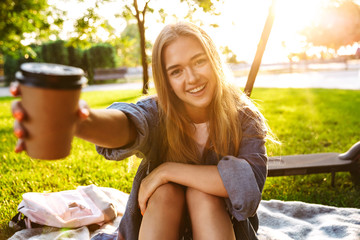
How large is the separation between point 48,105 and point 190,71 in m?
0.96

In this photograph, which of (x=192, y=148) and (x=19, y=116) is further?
(x=192, y=148)

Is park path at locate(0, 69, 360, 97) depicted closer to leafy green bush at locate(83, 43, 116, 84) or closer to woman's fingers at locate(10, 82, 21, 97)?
leafy green bush at locate(83, 43, 116, 84)

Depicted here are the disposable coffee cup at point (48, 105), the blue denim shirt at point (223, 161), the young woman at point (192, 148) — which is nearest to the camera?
the disposable coffee cup at point (48, 105)

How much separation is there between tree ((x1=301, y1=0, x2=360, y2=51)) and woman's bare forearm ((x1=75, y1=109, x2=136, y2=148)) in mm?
27434

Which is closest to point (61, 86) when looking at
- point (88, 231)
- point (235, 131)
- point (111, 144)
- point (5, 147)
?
point (111, 144)

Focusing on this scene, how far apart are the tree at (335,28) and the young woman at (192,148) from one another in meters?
26.8

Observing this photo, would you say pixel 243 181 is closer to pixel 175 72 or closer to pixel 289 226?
pixel 175 72

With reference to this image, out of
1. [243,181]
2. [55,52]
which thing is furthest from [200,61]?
[55,52]

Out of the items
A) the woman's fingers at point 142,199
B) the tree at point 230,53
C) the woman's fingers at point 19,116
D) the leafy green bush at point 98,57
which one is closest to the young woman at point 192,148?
the woman's fingers at point 142,199

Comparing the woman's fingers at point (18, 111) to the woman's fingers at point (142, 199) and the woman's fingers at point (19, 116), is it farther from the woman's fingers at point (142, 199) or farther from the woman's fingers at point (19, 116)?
the woman's fingers at point (142, 199)

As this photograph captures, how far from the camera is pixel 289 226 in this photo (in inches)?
102

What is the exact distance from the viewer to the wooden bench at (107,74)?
17031 millimetres

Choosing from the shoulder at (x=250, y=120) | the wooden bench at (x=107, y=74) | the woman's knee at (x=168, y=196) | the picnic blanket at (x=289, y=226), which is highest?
the shoulder at (x=250, y=120)

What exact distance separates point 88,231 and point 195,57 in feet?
4.74
